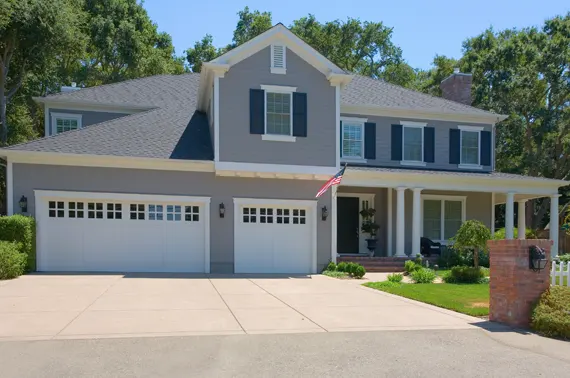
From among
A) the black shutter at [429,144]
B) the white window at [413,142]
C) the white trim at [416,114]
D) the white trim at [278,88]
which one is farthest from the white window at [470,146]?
the white trim at [278,88]

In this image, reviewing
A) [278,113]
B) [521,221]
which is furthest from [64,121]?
[521,221]

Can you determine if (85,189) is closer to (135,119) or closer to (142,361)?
(135,119)

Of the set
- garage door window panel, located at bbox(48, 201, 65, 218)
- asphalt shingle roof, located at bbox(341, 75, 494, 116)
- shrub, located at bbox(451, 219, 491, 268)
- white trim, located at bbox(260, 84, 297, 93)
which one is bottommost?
shrub, located at bbox(451, 219, 491, 268)

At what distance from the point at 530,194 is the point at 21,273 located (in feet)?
60.9

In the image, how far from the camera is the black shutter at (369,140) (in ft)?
63.1

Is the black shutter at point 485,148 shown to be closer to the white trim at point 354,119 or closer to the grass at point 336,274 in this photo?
the white trim at point 354,119

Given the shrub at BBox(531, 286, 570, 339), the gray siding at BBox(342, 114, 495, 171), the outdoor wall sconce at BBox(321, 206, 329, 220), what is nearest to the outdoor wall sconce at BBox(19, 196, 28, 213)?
the outdoor wall sconce at BBox(321, 206, 329, 220)

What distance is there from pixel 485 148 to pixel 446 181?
377 cm

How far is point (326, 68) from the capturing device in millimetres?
15570

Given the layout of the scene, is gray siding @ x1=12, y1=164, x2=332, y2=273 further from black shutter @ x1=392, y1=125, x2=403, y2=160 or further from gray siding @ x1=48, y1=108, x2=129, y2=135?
gray siding @ x1=48, y1=108, x2=129, y2=135

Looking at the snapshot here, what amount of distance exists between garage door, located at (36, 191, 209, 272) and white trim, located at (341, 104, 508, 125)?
7.72m

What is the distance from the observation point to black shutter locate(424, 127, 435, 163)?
19.9 m

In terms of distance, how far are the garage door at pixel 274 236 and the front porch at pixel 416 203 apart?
2131 mm

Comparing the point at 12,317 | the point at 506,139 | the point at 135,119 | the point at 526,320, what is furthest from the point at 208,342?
the point at 506,139
